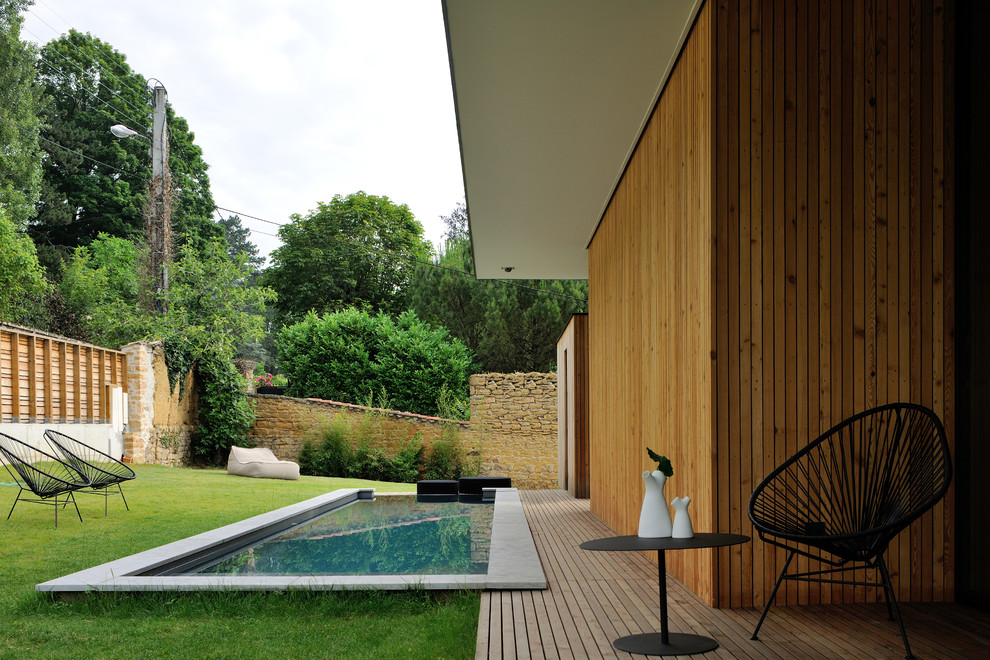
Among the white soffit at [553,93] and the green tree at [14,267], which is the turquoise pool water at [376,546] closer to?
the white soffit at [553,93]

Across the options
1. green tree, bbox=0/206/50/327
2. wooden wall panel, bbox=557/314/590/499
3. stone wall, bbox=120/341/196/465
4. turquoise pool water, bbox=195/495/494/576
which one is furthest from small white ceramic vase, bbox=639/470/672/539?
green tree, bbox=0/206/50/327

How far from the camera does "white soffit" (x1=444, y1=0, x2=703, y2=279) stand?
12.9 feet

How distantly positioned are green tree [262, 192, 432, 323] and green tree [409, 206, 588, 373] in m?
4.55

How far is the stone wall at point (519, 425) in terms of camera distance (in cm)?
1416

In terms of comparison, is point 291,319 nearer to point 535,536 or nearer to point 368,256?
point 368,256

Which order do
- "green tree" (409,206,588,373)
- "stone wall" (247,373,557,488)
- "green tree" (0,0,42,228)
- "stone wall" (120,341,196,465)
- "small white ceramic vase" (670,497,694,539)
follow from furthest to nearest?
"green tree" (409,206,588,373), "green tree" (0,0,42,228), "stone wall" (247,373,557,488), "stone wall" (120,341,196,465), "small white ceramic vase" (670,497,694,539)

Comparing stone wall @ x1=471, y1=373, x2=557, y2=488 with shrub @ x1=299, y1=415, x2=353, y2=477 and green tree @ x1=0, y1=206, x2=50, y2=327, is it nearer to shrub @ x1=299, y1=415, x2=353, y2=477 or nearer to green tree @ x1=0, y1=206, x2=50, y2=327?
shrub @ x1=299, y1=415, x2=353, y2=477

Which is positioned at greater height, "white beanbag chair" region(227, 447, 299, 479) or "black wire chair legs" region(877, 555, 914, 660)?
"black wire chair legs" region(877, 555, 914, 660)

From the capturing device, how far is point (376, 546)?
6328 millimetres

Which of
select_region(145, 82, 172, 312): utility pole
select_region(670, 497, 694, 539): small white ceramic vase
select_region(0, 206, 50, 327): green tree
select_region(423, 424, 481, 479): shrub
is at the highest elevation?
select_region(145, 82, 172, 312): utility pole

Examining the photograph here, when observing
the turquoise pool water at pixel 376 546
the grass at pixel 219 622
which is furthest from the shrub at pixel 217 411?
the grass at pixel 219 622

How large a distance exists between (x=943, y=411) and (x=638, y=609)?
1.69 meters

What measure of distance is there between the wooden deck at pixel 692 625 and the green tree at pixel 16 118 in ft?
59.8

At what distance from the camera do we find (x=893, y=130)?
3580 mm
